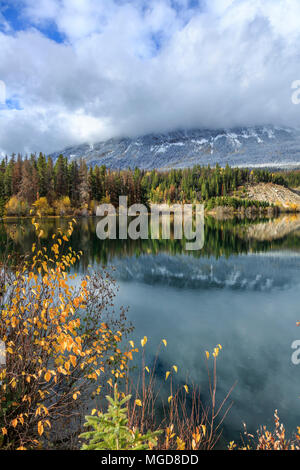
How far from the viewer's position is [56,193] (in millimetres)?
101062

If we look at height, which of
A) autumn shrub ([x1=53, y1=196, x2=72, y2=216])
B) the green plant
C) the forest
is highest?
the forest

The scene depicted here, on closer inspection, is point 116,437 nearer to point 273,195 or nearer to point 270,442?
point 270,442

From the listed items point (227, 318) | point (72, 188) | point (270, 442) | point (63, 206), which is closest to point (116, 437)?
point (270, 442)

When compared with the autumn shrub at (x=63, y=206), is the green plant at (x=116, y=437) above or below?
below

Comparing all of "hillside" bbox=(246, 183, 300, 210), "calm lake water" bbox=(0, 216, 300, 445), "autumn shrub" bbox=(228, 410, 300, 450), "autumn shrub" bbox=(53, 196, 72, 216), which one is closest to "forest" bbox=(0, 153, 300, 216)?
"autumn shrub" bbox=(53, 196, 72, 216)

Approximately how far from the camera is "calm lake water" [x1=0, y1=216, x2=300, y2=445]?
860cm

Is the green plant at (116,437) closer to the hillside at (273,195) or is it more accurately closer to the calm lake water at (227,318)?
the calm lake water at (227,318)

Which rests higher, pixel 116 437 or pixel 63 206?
pixel 63 206

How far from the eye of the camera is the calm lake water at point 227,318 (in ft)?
28.2

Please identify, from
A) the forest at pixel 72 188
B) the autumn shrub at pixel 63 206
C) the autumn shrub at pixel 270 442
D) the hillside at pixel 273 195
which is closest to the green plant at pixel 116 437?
the autumn shrub at pixel 270 442

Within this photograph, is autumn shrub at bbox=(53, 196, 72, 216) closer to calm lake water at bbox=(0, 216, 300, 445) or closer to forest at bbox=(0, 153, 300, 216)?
forest at bbox=(0, 153, 300, 216)

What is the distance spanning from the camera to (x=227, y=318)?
1516 centimetres

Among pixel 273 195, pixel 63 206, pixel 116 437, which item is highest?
pixel 273 195
